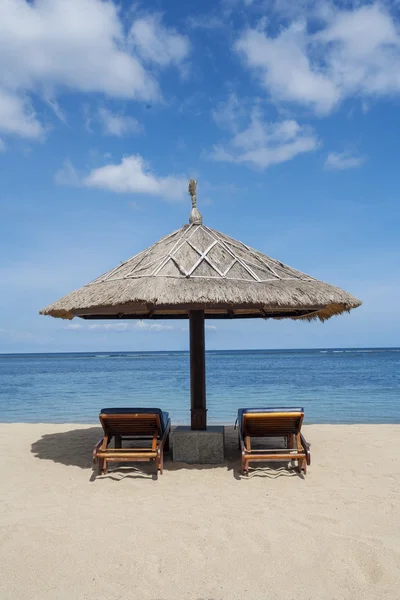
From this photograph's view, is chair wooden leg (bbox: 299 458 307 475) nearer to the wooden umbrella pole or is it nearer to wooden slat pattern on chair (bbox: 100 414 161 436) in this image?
the wooden umbrella pole

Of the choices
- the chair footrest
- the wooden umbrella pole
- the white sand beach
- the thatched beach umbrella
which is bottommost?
the white sand beach

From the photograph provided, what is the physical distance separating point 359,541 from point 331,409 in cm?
967

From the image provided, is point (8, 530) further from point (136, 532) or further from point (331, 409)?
point (331, 409)

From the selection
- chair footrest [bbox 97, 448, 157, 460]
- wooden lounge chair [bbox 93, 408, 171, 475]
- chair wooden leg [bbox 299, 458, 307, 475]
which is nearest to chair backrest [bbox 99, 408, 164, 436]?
wooden lounge chair [bbox 93, 408, 171, 475]

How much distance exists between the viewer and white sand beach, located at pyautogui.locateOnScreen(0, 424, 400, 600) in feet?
9.26

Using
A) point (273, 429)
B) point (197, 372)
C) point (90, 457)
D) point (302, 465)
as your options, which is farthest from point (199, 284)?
point (90, 457)

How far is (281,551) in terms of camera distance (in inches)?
126

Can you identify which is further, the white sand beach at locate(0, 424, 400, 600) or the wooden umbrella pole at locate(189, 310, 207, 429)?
the wooden umbrella pole at locate(189, 310, 207, 429)

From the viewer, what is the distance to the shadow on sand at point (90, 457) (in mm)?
4980

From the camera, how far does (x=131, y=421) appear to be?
4934mm

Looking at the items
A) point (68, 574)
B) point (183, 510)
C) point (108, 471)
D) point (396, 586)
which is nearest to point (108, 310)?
point (108, 471)

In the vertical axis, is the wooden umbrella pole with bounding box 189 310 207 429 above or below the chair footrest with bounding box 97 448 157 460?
above

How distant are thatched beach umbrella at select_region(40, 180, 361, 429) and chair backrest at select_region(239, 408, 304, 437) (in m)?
0.71

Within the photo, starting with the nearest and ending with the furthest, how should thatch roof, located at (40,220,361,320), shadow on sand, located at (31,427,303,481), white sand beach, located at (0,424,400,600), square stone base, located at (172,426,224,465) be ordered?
white sand beach, located at (0,424,400,600) → thatch roof, located at (40,220,361,320) → shadow on sand, located at (31,427,303,481) → square stone base, located at (172,426,224,465)
